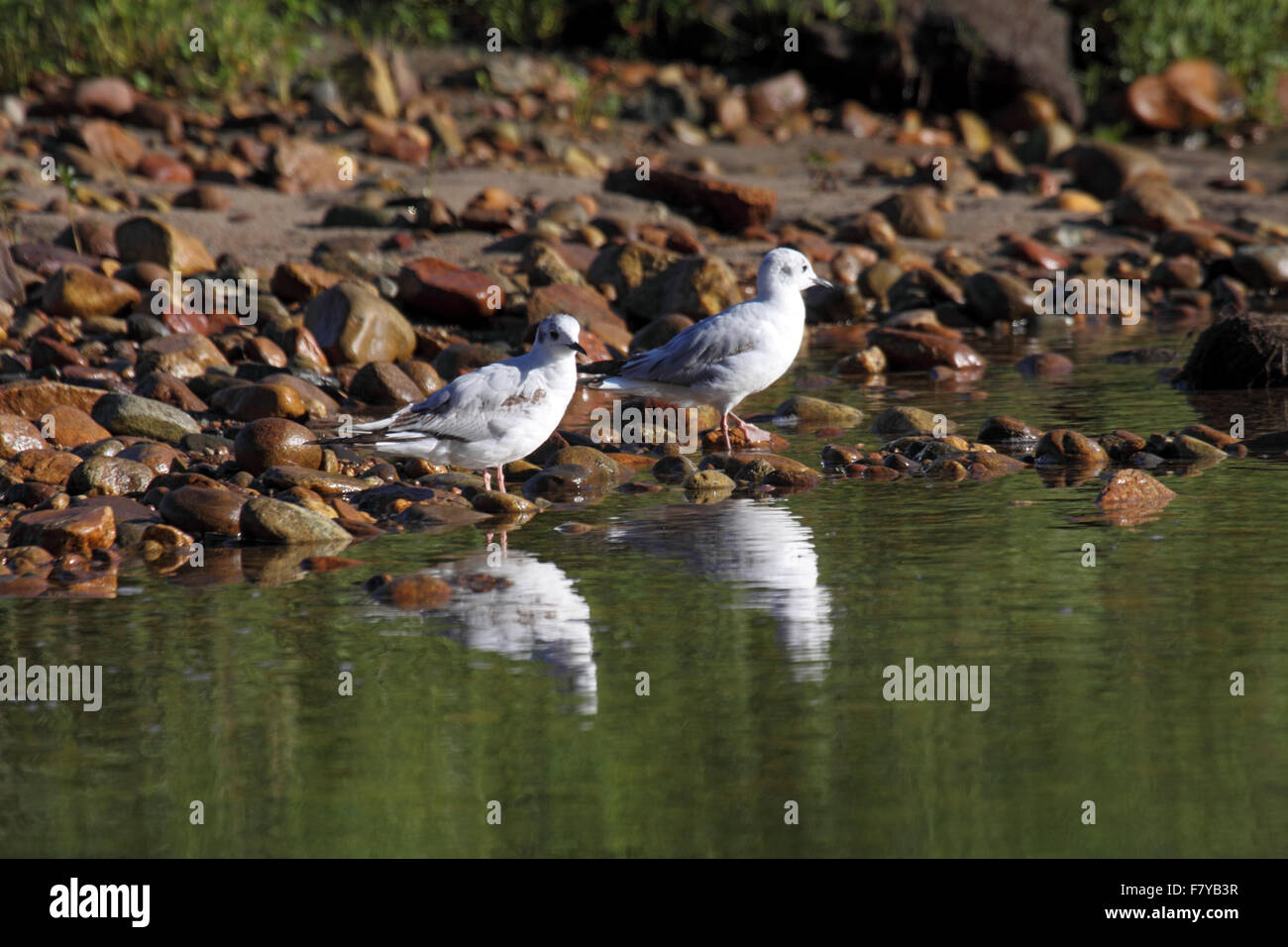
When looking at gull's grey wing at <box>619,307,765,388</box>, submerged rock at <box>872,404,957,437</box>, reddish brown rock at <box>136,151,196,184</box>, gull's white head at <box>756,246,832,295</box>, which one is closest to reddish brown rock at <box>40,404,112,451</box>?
gull's grey wing at <box>619,307,765,388</box>

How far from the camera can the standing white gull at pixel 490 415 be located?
8188mm

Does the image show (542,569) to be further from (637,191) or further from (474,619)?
(637,191)

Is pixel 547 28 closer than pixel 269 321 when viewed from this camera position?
No

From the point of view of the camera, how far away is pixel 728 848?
171 inches

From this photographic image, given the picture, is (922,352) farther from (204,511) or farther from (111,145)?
(111,145)

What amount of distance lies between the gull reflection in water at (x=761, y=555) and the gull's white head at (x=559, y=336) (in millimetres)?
948

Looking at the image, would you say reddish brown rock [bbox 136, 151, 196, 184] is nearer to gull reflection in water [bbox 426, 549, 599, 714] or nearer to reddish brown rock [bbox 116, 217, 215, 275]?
reddish brown rock [bbox 116, 217, 215, 275]

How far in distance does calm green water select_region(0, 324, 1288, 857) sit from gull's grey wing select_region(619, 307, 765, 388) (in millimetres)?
1559

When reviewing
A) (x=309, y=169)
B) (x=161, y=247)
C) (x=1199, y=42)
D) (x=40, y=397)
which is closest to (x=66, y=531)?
(x=40, y=397)

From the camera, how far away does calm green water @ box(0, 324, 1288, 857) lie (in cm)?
449

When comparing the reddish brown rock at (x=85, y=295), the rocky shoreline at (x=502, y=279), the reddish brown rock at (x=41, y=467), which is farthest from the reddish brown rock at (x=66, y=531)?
the reddish brown rock at (x=85, y=295)

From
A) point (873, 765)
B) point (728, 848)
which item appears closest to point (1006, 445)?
point (873, 765)
